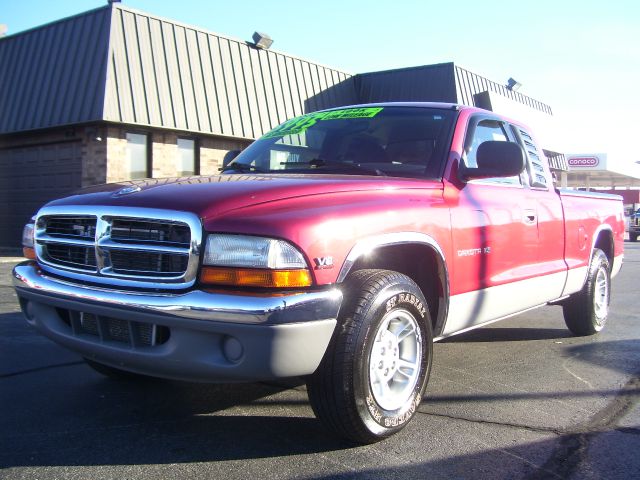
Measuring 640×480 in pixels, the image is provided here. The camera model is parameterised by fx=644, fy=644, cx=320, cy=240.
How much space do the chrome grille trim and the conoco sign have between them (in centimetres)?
3919

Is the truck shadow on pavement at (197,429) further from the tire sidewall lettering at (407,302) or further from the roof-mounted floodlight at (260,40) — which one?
the roof-mounted floodlight at (260,40)

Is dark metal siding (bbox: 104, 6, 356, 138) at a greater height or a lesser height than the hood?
greater

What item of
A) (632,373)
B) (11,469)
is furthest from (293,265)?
(632,373)

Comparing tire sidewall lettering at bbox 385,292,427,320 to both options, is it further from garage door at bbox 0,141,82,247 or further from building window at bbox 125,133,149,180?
garage door at bbox 0,141,82,247

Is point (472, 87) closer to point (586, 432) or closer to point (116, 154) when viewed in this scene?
point (116, 154)

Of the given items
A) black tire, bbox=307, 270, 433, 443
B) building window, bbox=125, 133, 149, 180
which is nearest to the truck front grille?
black tire, bbox=307, 270, 433, 443

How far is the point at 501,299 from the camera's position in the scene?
4398mm

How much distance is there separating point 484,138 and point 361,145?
0.99 m

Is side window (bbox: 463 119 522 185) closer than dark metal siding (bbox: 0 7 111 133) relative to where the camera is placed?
Yes

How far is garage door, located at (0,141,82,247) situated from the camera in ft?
47.4

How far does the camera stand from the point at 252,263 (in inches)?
111

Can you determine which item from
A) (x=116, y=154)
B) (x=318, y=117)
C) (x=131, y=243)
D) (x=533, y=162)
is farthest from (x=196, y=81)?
(x=131, y=243)

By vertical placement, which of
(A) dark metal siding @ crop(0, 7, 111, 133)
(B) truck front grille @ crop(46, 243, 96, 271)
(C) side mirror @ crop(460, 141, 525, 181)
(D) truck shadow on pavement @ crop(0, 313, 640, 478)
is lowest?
(D) truck shadow on pavement @ crop(0, 313, 640, 478)

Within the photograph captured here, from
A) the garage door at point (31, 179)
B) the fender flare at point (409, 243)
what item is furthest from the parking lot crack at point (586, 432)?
the garage door at point (31, 179)
